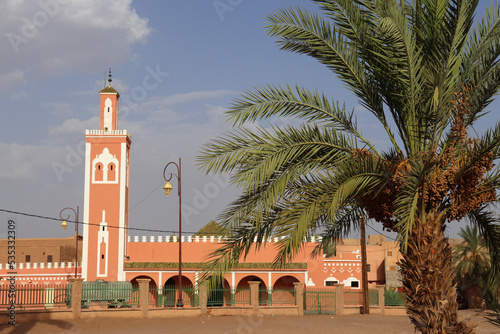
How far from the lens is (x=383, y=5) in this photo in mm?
8508

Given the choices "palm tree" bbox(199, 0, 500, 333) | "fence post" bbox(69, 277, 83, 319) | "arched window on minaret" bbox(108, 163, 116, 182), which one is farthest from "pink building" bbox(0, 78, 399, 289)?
"palm tree" bbox(199, 0, 500, 333)

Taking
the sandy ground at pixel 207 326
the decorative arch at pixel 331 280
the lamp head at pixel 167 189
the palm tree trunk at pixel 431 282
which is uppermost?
the lamp head at pixel 167 189

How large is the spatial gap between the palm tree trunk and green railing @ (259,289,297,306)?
20032 mm

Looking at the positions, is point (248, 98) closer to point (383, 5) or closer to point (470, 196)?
point (383, 5)

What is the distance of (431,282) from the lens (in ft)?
26.9

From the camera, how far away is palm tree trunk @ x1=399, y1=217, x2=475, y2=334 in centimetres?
812

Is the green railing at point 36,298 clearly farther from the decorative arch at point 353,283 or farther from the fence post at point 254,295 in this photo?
the decorative arch at point 353,283

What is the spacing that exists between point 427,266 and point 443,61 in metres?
3.20

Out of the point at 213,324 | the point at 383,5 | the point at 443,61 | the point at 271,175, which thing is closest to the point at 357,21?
the point at 383,5

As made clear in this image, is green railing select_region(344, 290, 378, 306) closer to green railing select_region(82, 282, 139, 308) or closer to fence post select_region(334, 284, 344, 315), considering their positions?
fence post select_region(334, 284, 344, 315)

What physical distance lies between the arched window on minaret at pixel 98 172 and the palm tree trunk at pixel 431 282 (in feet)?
114

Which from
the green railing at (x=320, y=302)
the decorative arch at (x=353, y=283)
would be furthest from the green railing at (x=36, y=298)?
the decorative arch at (x=353, y=283)

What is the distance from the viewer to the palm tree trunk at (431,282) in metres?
8.12

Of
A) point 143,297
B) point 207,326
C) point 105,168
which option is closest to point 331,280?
point 105,168
